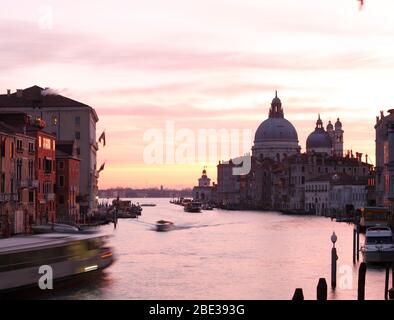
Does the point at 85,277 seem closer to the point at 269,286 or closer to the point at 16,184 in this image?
the point at 269,286

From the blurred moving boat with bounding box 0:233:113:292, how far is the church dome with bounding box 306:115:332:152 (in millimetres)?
120119

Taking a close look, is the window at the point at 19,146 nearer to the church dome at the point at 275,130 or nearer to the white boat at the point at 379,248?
the white boat at the point at 379,248

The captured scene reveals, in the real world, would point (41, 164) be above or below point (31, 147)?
below

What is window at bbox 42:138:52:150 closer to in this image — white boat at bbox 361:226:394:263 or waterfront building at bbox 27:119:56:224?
waterfront building at bbox 27:119:56:224

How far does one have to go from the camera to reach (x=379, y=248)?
98.2 ft

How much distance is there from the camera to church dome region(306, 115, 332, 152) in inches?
5699

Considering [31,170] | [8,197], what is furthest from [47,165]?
[8,197]

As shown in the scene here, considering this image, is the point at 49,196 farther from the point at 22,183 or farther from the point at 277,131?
the point at 277,131

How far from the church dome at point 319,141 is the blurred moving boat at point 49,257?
120 m

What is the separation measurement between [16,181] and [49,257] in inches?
700

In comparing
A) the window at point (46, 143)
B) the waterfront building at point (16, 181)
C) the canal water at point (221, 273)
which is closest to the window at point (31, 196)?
the waterfront building at point (16, 181)
